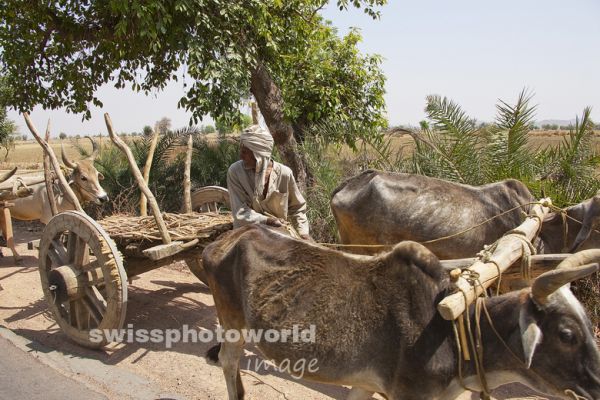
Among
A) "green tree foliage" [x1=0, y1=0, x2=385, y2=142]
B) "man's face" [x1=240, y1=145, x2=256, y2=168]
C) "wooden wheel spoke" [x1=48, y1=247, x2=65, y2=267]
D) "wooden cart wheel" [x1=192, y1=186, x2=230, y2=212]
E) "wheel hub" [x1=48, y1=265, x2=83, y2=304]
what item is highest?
"green tree foliage" [x1=0, y1=0, x2=385, y2=142]

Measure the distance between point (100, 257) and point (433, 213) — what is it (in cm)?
312

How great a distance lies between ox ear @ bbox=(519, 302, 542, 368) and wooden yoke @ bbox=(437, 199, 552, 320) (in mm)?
229

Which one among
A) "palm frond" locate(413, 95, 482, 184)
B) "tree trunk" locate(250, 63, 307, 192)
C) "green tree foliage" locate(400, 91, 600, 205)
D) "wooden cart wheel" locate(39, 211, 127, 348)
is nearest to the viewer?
"wooden cart wheel" locate(39, 211, 127, 348)

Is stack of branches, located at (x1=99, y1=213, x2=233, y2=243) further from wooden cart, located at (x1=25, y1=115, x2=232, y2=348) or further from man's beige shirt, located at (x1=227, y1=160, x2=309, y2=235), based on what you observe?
man's beige shirt, located at (x1=227, y1=160, x2=309, y2=235)

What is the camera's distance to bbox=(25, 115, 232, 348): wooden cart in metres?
4.36

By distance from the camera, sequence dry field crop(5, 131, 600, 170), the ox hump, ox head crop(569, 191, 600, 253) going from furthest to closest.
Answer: dry field crop(5, 131, 600, 170) < ox head crop(569, 191, 600, 253) < the ox hump

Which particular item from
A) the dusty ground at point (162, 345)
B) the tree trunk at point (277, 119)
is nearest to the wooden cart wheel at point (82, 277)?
the dusty ground at point (162, 345)

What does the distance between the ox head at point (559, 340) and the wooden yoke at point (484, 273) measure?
0.23 metres

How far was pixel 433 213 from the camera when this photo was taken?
15.4 feet

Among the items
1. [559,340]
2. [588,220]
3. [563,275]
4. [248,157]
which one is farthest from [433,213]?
[563,275]

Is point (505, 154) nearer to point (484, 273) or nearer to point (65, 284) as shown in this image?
point (484, 273)

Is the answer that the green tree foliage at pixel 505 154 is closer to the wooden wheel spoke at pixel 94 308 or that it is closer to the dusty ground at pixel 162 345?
the dusty ground at pixel 162 345

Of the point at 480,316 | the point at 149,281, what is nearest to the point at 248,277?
the point at 480,316

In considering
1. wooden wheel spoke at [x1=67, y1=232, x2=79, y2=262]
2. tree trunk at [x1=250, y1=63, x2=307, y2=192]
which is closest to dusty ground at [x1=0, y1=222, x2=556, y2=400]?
wooden wheel spoke at [x1=67, y1=232, x2=79, y2=262]
